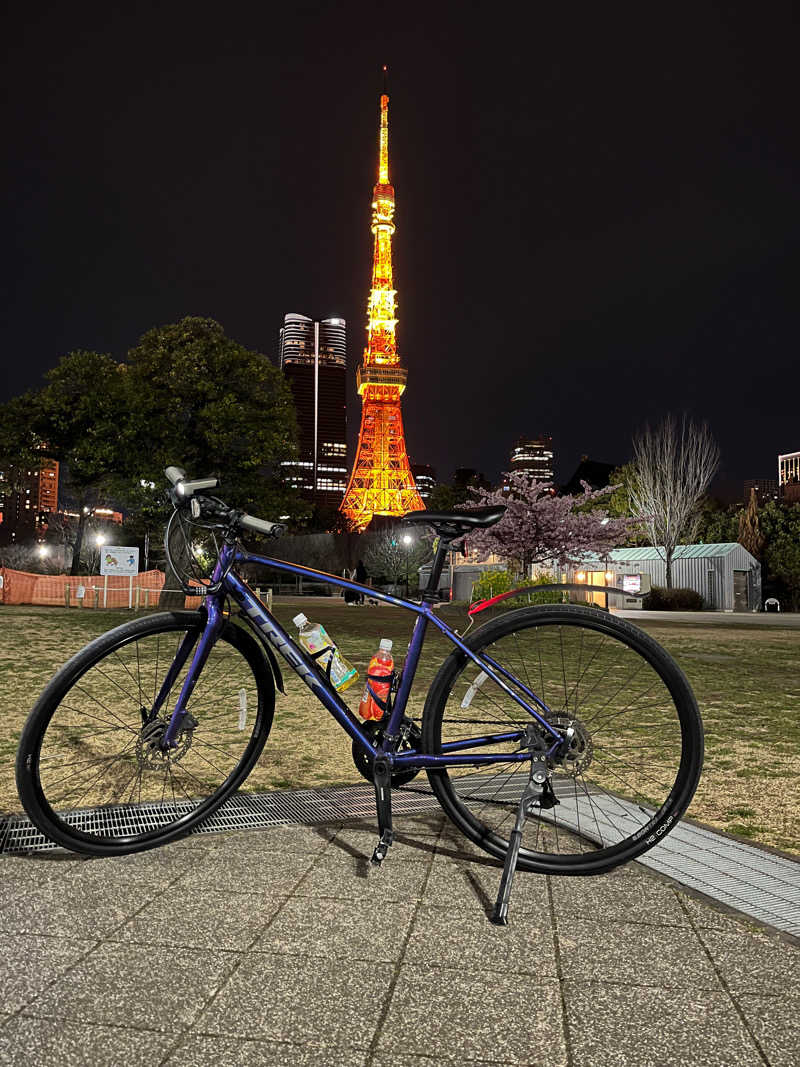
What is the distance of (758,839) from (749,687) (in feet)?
18.6

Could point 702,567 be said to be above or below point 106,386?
below

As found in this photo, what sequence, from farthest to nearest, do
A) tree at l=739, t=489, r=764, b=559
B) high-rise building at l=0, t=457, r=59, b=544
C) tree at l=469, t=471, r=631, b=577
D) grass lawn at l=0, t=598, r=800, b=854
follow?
1. tree at l=739, t=489, r=764, b=559
2. tree at l=469, t=471, r=631, b=577
3. high-rise building at l=0, t=457, r=59, b=544
4. grass lawn at l=0, t=598, r=800, b=854

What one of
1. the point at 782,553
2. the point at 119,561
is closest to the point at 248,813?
the point at 119,561

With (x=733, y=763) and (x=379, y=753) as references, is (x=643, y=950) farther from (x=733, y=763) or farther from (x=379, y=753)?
(x=733, y=763)

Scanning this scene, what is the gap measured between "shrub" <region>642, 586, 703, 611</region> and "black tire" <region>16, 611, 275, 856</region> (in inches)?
1227

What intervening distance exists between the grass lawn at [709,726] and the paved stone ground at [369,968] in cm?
93

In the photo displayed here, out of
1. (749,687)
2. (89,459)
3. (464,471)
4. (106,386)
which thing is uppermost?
(464,471)

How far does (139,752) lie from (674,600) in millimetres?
32435

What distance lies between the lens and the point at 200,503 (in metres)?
2.88

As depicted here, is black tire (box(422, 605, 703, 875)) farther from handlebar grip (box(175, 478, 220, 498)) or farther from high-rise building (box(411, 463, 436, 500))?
high-rise building (box(411, 463, 436, 500))

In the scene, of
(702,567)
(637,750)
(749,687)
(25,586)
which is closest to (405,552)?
(702,567)

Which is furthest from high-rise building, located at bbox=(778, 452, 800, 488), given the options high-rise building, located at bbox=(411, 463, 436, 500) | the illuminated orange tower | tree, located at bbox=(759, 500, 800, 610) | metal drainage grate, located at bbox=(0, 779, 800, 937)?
metal drainage grate, located at bbox=(0, 779, 800, 937)

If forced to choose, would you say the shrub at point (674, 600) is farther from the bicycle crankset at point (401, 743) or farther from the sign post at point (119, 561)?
the bicycle crankset at point (401, 743)

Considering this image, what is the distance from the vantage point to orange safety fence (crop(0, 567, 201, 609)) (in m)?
23.6
